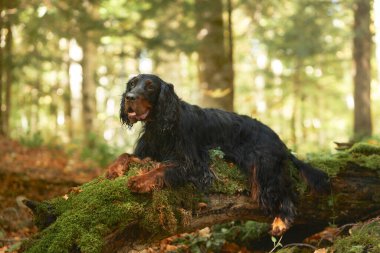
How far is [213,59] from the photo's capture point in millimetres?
11438

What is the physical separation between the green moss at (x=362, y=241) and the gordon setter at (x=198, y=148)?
72 cm

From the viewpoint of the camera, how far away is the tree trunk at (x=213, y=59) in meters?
11.2

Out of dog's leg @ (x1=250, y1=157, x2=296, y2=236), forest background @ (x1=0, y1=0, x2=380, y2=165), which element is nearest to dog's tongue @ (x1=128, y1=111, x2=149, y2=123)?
dog's leg @ (x1=250, y1=157, x2=296, y2=236)

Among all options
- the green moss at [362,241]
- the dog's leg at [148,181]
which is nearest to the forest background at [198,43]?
the green moss at [362,241]

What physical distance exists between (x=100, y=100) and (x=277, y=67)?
15.6 m

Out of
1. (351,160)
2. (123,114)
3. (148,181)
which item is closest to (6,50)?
(123,114)

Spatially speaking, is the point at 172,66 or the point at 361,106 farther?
the point at 172,66

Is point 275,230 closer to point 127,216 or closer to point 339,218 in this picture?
point 339,218

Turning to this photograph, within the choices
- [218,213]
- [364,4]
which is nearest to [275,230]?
[218,213]

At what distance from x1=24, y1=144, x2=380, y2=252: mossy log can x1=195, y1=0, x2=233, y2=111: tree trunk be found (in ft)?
18.4

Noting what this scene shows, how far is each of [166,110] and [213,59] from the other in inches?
274

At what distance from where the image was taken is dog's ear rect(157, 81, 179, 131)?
470 cm

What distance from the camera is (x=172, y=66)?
22.2m

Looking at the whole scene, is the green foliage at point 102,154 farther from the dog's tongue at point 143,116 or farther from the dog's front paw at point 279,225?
the dog's front paw at point 279,225
